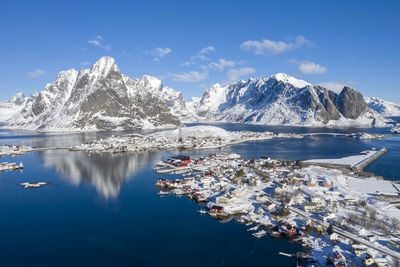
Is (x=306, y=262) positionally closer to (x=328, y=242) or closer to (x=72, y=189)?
(x=328, y=242)

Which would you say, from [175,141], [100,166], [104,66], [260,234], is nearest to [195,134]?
[175,141]

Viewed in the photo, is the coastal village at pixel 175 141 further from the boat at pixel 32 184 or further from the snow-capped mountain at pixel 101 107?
the snow-capped mountain at pixel 101 107

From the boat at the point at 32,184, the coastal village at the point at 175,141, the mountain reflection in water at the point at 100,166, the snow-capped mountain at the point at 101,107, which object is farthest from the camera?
the snow-capped mountain at the point at 101,107

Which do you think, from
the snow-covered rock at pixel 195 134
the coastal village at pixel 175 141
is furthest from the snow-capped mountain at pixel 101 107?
the coastal village at pixel 175 141

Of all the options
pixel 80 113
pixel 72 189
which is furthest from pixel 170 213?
pixel 80 113

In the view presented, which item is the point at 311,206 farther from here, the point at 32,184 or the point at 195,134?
the point at 195,134
